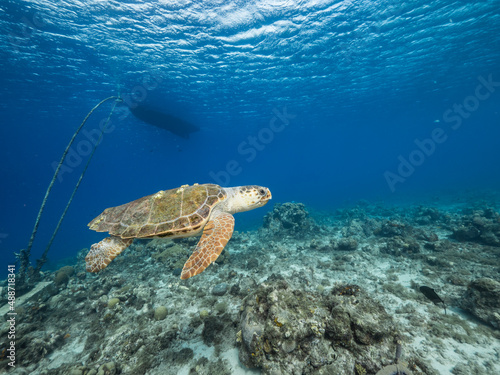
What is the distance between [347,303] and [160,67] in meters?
19.2

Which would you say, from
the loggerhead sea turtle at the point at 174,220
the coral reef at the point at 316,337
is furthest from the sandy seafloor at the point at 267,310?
the loggerhead sea turtle at the point at 174,220

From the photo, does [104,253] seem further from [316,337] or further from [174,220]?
[316,337]

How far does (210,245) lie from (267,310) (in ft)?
5.53

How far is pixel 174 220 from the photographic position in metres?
4.30

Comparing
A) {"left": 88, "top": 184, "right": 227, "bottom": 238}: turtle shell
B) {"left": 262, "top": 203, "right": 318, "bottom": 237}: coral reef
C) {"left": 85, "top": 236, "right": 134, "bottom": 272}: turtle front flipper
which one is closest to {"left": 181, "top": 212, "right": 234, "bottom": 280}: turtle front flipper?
{"left": 88, "top": 184, "right": 227, "bottom": 238}: turtle shell

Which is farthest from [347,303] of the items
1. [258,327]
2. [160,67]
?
[160,67]

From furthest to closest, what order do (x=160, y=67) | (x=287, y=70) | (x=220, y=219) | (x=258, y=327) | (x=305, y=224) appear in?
(x=287, y=70), (x=160, y=67), (x=305, y=224), (x=220, y=219), (x=258, y=327)

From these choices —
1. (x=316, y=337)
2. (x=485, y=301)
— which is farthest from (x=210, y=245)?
(x=485, y=301)

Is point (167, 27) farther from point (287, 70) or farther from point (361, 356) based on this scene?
point (361, 356)

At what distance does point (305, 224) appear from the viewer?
974cm

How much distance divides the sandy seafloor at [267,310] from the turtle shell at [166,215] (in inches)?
72.7

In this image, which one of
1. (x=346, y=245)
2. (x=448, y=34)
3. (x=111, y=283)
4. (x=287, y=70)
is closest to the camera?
(x=111, y=283)

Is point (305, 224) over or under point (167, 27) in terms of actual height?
under

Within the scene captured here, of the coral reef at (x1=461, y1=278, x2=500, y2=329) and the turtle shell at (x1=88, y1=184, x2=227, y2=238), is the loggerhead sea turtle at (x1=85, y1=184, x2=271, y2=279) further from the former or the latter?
the coral reef at (x1=461, y1=278, x2=500, y2=329)
